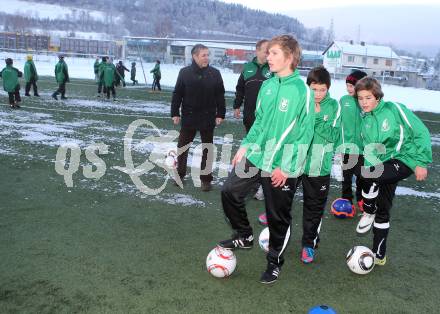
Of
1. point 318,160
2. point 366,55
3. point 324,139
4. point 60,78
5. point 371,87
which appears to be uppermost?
point 366,55

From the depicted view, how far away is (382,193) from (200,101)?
3.51m

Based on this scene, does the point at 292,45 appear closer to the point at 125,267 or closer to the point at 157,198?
the point at 125,267

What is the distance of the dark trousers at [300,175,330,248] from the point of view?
4617mm

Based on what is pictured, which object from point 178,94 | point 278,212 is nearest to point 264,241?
point 278,212

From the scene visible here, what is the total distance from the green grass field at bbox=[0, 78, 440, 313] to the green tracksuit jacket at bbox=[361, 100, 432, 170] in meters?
1.21

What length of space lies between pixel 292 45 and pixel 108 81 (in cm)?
1816

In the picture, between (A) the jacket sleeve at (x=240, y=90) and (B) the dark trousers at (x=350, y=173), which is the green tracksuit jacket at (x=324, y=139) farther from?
(A) the jacket sleeve at (x=240, y=90)

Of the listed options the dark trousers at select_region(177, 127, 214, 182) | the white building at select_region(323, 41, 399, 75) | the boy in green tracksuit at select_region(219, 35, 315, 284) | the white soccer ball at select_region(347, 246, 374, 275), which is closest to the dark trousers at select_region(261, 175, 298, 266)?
the boy in green tracksuit at select_region(219, 35, 315, 284)

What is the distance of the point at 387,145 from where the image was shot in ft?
14.1

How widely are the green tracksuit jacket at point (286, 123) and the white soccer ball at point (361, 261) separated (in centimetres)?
126

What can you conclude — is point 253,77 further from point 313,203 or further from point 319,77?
point 313,203

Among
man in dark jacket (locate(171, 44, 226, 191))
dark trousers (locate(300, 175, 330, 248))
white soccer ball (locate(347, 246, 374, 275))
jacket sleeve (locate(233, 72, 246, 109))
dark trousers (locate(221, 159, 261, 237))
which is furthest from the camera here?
man in dark jacket (locate(171, 44, 226, 191))

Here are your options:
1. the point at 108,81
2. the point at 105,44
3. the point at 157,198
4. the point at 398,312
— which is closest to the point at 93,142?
the point at 157,198

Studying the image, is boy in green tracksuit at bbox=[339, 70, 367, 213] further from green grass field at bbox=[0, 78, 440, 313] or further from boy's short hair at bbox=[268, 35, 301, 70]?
boy's short hair at bbox=[268, 35, 301, 70]
